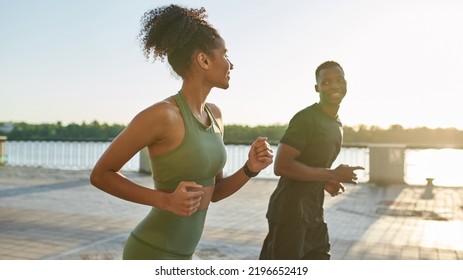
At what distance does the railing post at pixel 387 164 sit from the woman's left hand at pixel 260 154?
11.5m

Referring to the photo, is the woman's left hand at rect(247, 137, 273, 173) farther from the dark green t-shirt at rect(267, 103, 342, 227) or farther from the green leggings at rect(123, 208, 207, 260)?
the dark green t-shirt at rect(267, 103, 342, 227)

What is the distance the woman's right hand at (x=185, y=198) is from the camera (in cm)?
177

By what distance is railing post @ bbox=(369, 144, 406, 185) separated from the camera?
13070 millimetres

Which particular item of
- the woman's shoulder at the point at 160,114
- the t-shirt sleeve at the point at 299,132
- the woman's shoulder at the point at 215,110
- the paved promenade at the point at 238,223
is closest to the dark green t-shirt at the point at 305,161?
the t-shirt sleeve at the point at 299,132

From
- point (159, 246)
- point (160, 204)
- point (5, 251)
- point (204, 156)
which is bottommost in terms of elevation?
point (5, 251)

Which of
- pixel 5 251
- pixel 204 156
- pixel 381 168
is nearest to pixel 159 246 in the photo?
pixel 204 156

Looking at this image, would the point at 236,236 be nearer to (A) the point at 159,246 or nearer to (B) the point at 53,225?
(B) the point at 53,225

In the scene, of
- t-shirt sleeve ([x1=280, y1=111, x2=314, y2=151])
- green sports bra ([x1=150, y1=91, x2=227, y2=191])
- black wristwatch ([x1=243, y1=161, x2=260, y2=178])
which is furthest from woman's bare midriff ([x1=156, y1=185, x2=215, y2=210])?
t-shirt sleeve ([x1=280, y1=111, x2=314, y2=151])

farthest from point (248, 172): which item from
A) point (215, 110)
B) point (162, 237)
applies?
point (162, 237)

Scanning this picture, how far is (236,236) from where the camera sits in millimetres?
6793

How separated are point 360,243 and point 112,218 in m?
3.70

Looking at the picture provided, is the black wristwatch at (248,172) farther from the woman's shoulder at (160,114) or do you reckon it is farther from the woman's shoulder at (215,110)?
the woman's shoulder at (160,114)

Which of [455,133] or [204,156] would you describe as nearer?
[204,156]
